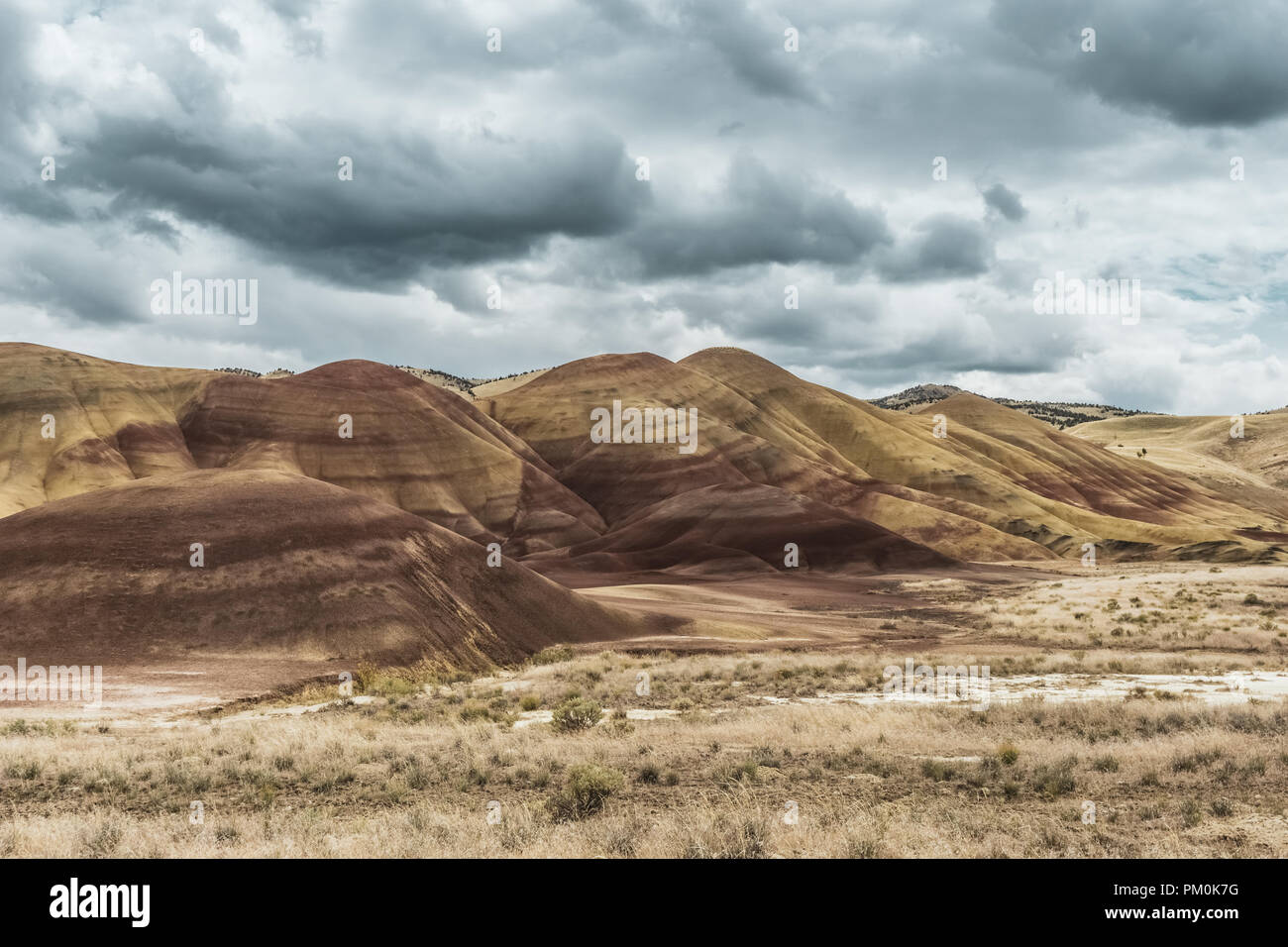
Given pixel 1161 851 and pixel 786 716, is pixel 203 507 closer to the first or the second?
pixel 786 716

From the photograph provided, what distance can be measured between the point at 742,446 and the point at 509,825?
4934 inches

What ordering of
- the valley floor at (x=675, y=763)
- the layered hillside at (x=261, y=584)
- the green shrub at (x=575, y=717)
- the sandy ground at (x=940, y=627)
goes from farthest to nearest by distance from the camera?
the layered hillside at (x=261, y=584), the sandy ground at (x=940, y=627), the green shrub at (x=575, y=717), the valley floor at (x=675, y=763)

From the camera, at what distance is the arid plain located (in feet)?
41.6

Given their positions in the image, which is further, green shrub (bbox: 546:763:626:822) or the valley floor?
green shrub (bbox: 546:763:626:822)

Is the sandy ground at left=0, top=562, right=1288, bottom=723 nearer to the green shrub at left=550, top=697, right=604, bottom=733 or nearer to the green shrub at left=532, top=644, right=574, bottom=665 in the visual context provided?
the green shrub at left=532, top=644, right=574, bottom=665

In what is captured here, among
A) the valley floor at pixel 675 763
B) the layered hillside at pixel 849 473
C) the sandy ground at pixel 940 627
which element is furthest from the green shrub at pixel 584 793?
the layered hillside at pixel 849 473

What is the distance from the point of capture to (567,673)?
3294 centimetres

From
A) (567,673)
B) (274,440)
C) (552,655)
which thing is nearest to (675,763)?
(567,673)

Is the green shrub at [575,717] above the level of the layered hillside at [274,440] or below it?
below

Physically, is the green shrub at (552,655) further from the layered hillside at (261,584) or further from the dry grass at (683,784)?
the dry grass at (683,784)

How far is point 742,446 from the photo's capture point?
13612cm

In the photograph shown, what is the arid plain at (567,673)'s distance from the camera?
12672 mm

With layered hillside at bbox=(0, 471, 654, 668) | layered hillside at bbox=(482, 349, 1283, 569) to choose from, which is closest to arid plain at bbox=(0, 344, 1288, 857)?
layered hillside at bbox=(0, 471, 654, 668)
